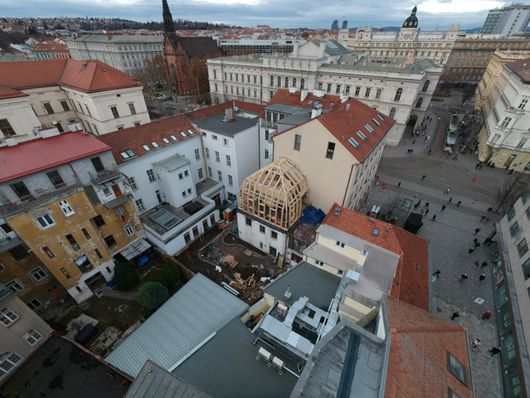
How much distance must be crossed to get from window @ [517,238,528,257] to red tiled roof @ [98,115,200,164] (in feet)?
134

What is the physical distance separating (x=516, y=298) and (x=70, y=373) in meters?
38.3

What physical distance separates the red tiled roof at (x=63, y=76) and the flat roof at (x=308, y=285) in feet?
143

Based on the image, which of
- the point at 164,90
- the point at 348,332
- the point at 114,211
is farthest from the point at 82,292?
the point at 164,90

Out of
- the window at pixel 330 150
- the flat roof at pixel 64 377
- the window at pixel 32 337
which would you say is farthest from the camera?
the window at pixel 330 150

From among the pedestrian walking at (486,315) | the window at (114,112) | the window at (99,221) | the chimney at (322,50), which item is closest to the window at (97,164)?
the window at (99,221)

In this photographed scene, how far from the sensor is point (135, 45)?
338 feet

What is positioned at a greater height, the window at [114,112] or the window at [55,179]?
the window at [55,179]

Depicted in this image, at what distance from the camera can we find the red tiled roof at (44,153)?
62.3 ft

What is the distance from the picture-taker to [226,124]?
1398 inches

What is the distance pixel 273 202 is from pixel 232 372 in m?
15.3

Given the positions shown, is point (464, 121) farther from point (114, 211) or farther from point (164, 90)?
point (164, 90)

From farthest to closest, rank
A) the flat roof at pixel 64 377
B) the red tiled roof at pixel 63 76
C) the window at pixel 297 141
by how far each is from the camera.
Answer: the red tiled roof at pixel 63 76
the window at pixel 297 141
the flat roof at pixel 64 377

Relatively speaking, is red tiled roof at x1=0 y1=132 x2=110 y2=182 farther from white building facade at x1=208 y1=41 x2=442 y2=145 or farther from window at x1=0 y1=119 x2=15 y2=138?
white building facade at x1=208 y1=41 x2=442 y2=145

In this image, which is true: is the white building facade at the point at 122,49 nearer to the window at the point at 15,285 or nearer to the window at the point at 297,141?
the window at the point at 15,285
